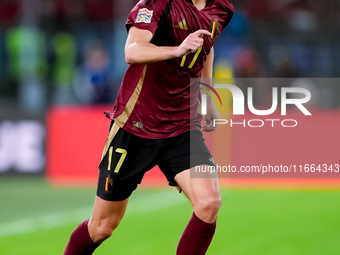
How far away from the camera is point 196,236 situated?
3.90 metres

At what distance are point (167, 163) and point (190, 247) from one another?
0.55 meters

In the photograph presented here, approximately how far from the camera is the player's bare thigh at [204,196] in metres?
3.85

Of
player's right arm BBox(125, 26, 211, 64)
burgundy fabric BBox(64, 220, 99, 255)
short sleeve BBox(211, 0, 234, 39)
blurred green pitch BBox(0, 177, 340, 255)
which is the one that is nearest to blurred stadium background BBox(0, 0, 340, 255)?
blurred green pitch BBox(0, 177, 340, 255)

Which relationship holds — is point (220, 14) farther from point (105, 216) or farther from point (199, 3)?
point (105, 216)

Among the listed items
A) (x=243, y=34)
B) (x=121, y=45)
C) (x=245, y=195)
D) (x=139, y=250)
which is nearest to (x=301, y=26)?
(x=243, y=34)

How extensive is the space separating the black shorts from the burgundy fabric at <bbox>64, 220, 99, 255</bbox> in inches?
12.9

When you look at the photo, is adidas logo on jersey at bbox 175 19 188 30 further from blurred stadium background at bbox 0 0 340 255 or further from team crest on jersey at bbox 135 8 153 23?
blurred stadium background at bbox 0 0 340 255

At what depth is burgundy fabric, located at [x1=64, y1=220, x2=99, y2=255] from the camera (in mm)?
4289

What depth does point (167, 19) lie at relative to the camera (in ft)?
12.7

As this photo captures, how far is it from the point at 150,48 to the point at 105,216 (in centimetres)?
124

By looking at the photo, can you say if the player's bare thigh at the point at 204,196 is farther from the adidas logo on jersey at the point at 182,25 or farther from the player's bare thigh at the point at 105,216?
the adidas logo on jersey at the point at 182,25

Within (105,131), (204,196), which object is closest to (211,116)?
(204,196)

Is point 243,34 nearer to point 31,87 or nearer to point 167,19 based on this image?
point 31,87

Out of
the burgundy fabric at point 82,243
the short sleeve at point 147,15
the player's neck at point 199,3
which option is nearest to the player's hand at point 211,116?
the player's neck at point 199,3
